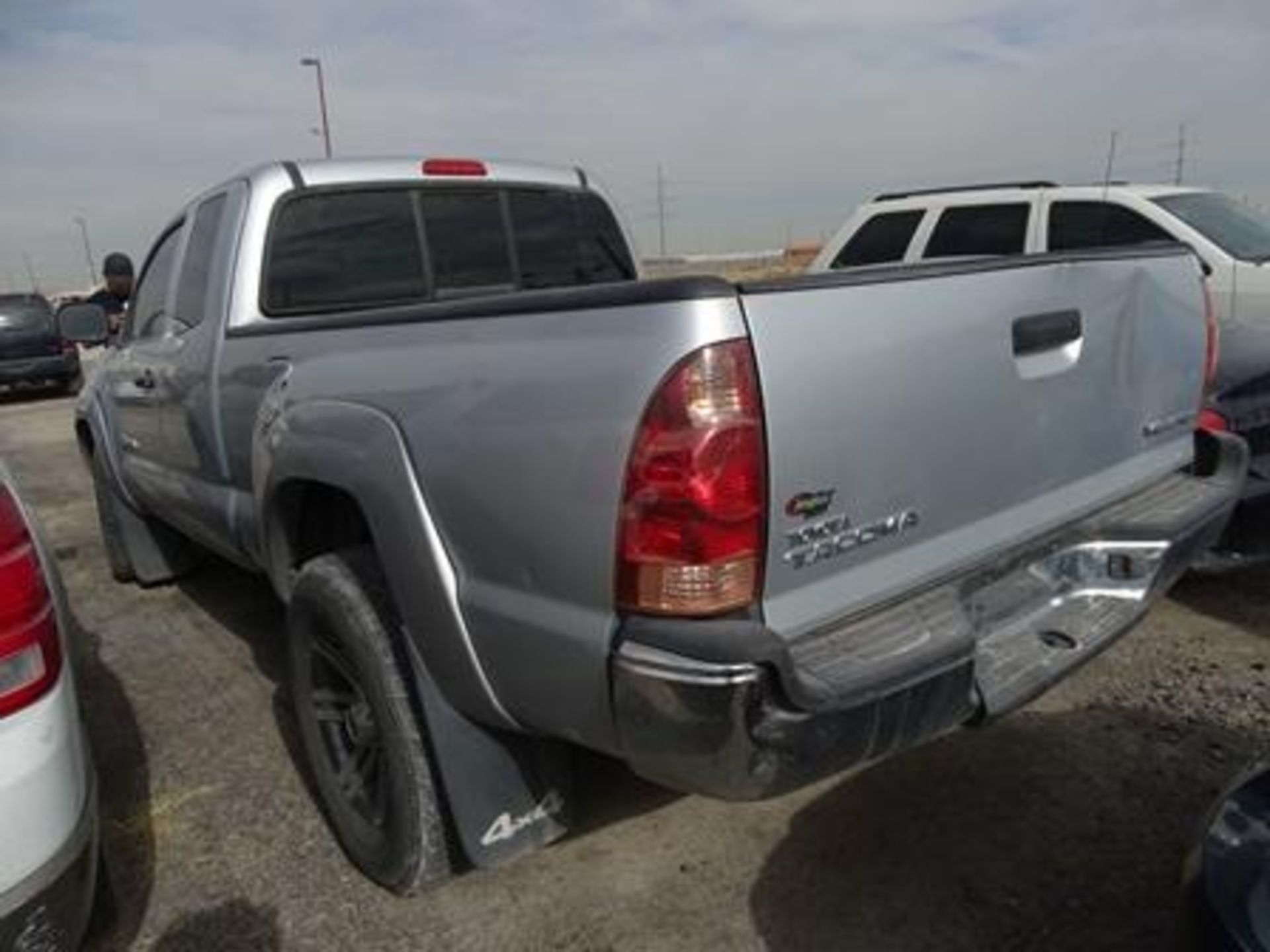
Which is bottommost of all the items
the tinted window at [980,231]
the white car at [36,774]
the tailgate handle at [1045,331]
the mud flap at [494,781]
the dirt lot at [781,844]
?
the dirt lot at [781,844]

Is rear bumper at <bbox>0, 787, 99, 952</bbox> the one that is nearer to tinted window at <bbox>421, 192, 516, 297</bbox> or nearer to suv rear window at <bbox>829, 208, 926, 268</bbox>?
tinted window at <bbox>421, 192, 516, 297</bbox>

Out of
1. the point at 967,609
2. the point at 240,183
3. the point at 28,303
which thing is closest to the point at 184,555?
the point at 240,183

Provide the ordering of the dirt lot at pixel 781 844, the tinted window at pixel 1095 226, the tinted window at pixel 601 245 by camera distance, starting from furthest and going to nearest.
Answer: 1. the tinted window at pixel 1095 226
2. the tinted window at pixel 601 245
3. the dirt lot at pixel 781 844

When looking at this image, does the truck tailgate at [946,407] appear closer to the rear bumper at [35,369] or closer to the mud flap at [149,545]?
the mud flap at [149,545]

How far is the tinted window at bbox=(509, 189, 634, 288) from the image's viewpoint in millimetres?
4070

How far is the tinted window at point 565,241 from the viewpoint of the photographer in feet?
13.4

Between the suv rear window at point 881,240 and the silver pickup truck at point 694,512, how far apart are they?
5.74 m

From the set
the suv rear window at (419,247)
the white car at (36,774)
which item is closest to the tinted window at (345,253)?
the suv rear window at (419,247)

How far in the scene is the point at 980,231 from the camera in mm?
8211

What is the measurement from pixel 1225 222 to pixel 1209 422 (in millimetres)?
5826

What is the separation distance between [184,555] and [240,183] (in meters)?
2.49

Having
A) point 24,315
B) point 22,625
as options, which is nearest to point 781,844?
point 22,625

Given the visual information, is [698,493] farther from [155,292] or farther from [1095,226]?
[1095,226]

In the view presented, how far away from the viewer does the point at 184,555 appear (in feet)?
17.8
